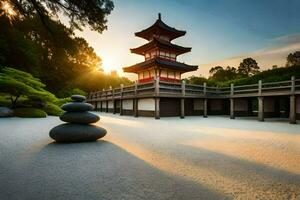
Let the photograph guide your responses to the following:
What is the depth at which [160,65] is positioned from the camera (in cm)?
2261

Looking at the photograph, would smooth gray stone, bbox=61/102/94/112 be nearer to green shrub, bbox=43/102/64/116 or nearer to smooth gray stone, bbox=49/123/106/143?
smooth gray stone, bbox=49/123/106/143

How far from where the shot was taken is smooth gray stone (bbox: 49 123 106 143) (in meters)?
6.63

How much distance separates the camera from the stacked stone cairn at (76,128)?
21.8 feet

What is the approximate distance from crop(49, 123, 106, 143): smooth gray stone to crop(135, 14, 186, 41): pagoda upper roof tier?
22.1 m

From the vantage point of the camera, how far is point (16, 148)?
235 inches

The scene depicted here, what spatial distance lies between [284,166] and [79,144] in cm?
610

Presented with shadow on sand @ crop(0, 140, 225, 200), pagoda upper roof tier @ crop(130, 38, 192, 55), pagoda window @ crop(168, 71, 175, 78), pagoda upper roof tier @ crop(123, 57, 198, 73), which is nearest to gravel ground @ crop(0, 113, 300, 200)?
shadow on sand @ crop(0, 140, 225, 200)

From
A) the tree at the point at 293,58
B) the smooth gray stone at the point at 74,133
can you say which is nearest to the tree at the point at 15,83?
the smooth gray stone at the point at 74,133

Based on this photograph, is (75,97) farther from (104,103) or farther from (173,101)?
(104,103)

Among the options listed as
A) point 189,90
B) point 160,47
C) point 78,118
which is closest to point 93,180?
point 78,118

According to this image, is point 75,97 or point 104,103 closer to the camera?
point 75,97

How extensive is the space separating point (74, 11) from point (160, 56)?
19.5 meters

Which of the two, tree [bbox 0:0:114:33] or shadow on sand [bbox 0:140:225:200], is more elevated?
tree [bbox 0:0:114:33]

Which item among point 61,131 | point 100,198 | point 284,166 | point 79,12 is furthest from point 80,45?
point 284,166
